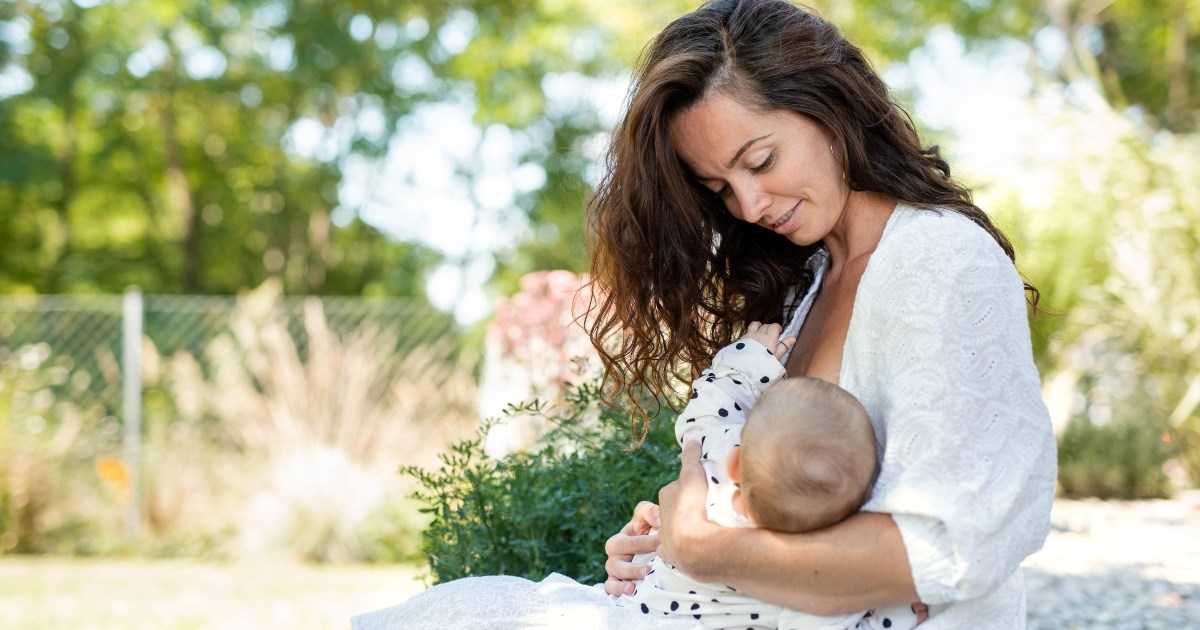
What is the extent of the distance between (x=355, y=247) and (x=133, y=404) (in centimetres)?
977

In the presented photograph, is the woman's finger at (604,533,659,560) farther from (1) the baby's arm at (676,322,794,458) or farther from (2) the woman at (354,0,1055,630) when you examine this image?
(1) the baby's arm at (676,322,794,458)

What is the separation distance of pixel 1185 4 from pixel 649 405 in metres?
12.6

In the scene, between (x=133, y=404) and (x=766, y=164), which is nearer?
(x=766, y=164)

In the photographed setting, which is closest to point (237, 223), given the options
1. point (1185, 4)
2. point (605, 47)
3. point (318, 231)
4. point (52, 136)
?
point (318, 231)

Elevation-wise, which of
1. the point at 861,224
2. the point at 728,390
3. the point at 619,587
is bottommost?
the point at 619,587

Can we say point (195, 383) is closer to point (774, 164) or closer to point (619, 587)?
point (619, 587)

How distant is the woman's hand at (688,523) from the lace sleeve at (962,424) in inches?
10.6

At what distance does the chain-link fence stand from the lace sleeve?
7.19 meters

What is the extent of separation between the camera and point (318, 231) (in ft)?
60.6

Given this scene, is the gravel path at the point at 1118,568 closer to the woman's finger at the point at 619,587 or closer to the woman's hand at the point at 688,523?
the woman's finger at the point at 619,587

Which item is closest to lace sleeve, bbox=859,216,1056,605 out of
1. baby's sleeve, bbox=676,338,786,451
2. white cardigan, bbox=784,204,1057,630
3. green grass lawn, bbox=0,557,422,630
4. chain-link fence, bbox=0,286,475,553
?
white cardigan, bbox=784,204,1057,630

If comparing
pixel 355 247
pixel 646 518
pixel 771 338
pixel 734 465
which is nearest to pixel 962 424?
pixel 734 465

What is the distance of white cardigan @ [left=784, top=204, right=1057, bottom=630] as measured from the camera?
1526 mm

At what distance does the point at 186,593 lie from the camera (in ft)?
21.3
